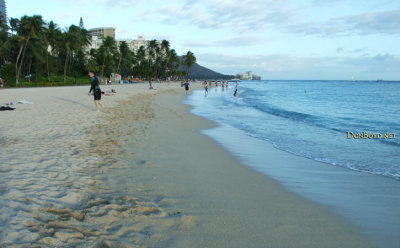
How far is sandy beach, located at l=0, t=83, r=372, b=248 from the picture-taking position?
2672 millimetres

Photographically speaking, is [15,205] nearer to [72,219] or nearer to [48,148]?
[72,219]

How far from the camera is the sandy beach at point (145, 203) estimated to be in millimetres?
2672

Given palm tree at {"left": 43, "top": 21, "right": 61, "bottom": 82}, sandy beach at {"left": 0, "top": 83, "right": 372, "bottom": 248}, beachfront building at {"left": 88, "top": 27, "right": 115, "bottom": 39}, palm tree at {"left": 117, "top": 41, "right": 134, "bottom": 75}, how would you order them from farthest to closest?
beachfront building at {"left": 88, "top": 27, "right": 115, "bottom": 39} < palm tree at {"left": 117, "top": 41, "right": 134, "bottom": 75} < palm tree at {"left": 43, "top": 21, "right": 61, "bottom": 82} < sandy beach at {"left": 0, "top": 83, "right": 372, "bottom": 248}

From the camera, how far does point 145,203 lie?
340cm

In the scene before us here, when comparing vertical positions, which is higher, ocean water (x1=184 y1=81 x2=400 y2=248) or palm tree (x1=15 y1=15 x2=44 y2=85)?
palm tree (x1=15 y1=15 x2=44 y2=85)

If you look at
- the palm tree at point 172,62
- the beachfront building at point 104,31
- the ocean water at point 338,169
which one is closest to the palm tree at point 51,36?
the ocean water at point 338,169

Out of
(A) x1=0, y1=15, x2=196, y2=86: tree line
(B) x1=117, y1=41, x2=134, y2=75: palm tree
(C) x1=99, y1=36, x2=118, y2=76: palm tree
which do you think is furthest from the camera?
(B) x1=117, y1=41, x2=134, y2=75: palm tree

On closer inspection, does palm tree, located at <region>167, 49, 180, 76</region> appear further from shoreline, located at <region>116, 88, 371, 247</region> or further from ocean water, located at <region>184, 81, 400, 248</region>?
shoreline, located at <region>116, 88, 371, 247</region>

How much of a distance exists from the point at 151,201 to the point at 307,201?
2214mm

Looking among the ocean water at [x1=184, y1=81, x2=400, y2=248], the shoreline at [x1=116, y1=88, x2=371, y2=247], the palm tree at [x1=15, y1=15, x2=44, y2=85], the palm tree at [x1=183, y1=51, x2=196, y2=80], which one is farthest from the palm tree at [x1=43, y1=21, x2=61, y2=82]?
the palm tree at [x1=183, y1=51, x2=196, y2=80]

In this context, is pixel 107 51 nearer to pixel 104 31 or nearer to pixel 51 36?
pixel 51 36

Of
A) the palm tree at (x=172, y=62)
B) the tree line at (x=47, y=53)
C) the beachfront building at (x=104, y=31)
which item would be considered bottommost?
the tree line at (x=47, y=53)

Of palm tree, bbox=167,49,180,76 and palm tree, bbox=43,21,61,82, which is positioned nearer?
palm tree, bbox=43,21,61,82

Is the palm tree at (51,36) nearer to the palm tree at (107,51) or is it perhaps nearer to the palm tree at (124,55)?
the palm tree at (107,51)
